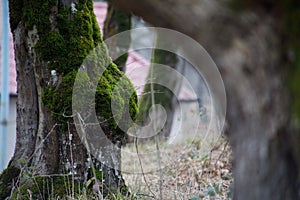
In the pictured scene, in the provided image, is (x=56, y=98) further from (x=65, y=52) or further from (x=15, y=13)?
(x=15, y=13)

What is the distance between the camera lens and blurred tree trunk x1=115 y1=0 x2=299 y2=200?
165cm

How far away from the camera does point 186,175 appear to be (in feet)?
19.3

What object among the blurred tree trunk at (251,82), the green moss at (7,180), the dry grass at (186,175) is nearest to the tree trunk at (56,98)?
the green moss at (7,180)

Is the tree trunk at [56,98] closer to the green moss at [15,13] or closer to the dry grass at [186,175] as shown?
the green moss at [15,13]

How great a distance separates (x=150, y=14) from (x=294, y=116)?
0.70 m

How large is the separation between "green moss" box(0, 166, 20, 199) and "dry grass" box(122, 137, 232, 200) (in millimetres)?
1114

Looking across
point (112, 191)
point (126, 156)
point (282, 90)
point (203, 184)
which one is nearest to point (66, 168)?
point (112, 191)

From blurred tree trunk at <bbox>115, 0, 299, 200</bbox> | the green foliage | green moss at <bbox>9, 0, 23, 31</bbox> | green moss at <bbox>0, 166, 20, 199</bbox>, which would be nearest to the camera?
blurred tree trunk at <bbox>115, 0, 299, 200</bbox>

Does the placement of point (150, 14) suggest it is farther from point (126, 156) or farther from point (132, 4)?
point (126, 156)

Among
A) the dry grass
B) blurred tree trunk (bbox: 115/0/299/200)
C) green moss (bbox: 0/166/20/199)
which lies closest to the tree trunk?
green moss (bbox: 0/166/20/199)

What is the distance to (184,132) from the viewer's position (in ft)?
33.9

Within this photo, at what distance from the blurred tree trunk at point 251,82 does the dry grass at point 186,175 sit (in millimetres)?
1678

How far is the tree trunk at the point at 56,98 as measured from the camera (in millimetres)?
4211

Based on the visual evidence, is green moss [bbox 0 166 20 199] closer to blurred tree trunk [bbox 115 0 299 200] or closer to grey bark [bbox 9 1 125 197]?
grey bark [bbox 9 1 125 197]
